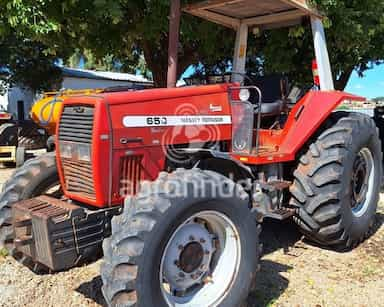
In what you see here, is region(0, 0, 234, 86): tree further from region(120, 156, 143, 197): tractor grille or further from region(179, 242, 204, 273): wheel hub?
region(179, 242, 204, 273): wheel hub

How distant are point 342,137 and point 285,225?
1.44 meters

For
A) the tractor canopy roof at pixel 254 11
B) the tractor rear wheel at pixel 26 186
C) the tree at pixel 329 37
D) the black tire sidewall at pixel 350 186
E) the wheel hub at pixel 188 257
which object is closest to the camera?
the wheel hub at pixel 188 257

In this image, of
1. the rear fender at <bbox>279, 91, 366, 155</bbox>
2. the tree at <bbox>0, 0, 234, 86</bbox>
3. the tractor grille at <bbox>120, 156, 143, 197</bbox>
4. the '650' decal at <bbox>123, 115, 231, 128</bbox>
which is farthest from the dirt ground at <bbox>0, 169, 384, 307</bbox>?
the tree at <bbox>0, 0, 234, 86</bbox>

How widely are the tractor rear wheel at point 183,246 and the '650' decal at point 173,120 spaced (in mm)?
514

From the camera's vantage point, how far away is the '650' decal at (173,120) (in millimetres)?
3256

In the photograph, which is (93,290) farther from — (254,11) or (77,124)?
(254,11)

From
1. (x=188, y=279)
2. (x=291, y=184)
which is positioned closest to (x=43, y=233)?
(x=188, y=279)

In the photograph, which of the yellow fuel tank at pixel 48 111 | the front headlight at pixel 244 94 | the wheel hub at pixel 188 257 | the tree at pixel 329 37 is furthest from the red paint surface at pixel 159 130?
A: the yellow fuel tank at pixel 48 111

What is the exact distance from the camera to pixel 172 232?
2.82 m

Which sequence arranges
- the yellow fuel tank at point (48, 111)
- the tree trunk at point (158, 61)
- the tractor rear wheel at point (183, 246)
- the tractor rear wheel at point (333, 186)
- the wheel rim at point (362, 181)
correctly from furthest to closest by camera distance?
the yellow fuel tank at point (48, 111), the tree trunk at point (158, 61), the wheel rim at point (362, 181), the tractor rear wheel at point (333, 186), the tractor rear wheel at point (183, 246)

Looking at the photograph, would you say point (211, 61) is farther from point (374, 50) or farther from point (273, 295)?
point (273, 295)

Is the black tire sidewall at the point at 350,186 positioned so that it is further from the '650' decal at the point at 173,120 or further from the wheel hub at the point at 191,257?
the wheel hub at the point at 191,257

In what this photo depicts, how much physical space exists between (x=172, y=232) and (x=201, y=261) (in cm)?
46

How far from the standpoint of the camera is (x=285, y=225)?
5145mm
